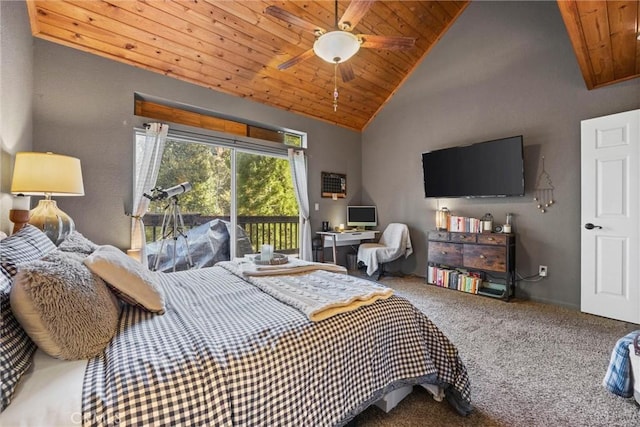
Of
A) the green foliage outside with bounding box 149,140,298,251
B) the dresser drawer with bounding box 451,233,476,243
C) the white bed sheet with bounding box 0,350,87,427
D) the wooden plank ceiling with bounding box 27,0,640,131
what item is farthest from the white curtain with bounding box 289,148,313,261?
the white bed sheet with bounding box 0,350,87,427

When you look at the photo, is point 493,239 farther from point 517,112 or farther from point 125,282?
point 125,282

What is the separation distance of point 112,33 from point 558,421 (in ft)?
14.7

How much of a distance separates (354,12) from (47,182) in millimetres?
2375

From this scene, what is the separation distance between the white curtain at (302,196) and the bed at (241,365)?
2.81 metres

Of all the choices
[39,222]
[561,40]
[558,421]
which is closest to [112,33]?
[39,222]

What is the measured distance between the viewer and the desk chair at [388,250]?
4219 millimetres

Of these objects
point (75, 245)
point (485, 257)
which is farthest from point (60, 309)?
point (485, 257)

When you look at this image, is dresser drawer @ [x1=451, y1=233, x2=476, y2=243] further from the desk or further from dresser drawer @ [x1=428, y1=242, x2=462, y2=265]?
the desk

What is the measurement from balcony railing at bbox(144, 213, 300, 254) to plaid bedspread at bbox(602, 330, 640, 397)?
370cm

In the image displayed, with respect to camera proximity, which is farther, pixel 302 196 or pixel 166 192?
pixel 302 196

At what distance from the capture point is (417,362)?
1.40m

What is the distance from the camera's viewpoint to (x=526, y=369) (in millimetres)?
1896

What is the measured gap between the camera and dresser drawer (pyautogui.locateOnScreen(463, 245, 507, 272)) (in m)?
3.32

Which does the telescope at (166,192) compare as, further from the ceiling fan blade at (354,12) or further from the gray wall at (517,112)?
the gray wall at (517,112)
